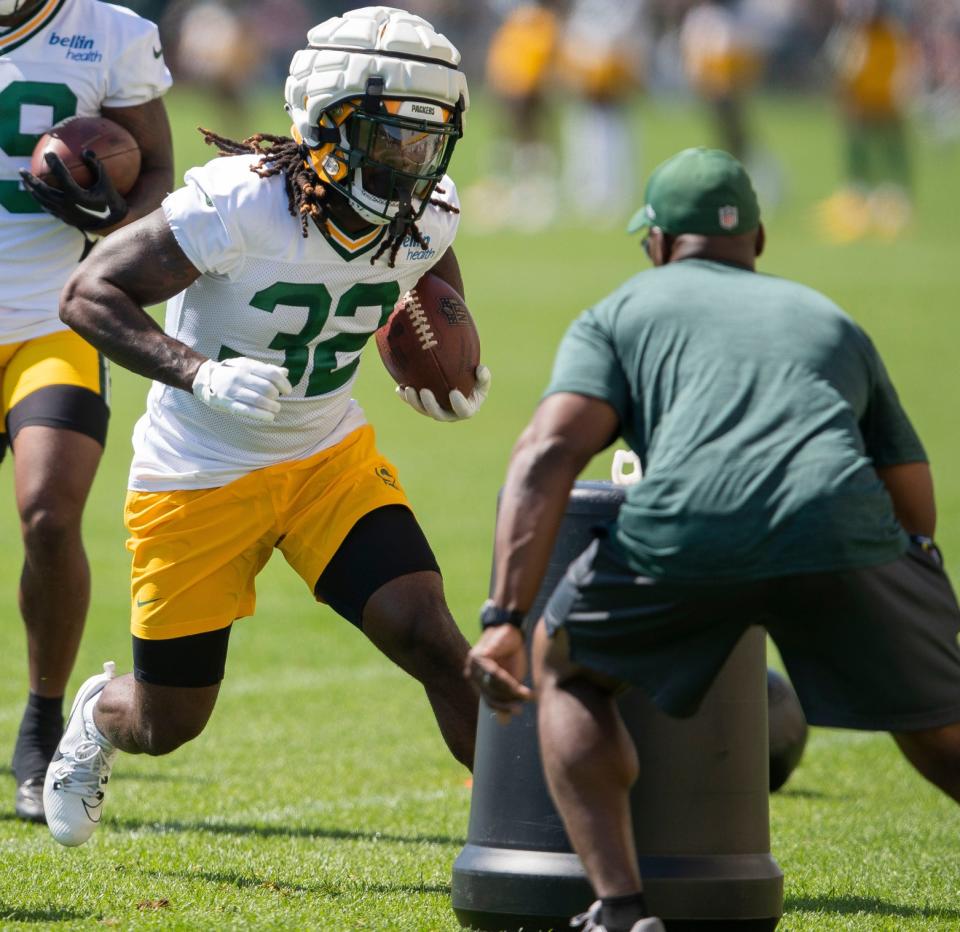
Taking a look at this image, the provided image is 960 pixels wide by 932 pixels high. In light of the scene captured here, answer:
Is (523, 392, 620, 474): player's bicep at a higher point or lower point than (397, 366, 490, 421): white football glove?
higher

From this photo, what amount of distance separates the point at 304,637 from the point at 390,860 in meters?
3.11

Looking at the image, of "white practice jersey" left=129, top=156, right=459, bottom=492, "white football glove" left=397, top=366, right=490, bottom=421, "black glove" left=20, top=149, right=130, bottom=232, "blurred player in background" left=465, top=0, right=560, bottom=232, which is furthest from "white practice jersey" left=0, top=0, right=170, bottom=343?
"blurred player in background" left=465, top=0, right=560, bottom=232

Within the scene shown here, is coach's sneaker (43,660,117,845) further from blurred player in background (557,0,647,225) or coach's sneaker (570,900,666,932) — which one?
blurred player in background (557,0,647,225)

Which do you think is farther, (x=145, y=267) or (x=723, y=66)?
(x=723, y=66)

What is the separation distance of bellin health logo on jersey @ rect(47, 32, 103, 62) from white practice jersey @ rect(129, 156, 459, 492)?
1167mm

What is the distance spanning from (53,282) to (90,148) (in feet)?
1.41

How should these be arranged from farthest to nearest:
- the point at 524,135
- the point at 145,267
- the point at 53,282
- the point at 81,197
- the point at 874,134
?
the point at 524,135 < the point at 874,134 < the point at 53,282 < the point at 81,197 < the point at 145,267

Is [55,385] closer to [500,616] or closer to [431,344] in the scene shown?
[431,344]

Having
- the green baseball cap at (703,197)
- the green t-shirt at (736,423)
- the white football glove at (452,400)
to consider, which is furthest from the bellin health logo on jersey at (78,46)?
the green t-shirt at (736,423)

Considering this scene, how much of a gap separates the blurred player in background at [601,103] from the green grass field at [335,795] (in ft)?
33.5

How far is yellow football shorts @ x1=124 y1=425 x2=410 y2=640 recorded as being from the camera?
460cm

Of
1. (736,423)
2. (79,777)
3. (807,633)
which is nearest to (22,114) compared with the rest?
(79,777)

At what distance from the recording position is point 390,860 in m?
4.95

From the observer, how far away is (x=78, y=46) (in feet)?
18.1
